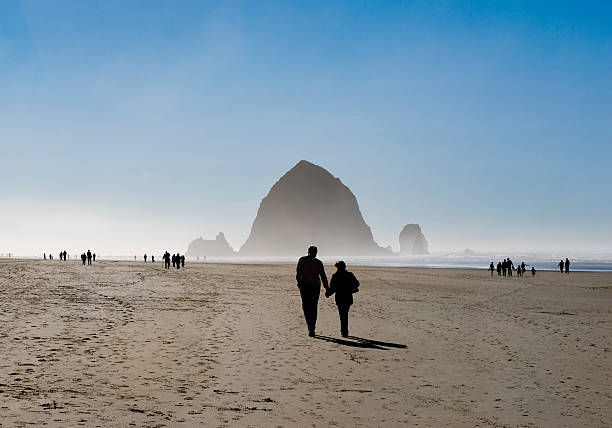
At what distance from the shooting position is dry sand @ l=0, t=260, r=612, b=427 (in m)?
6.52

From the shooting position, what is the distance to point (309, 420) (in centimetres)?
625

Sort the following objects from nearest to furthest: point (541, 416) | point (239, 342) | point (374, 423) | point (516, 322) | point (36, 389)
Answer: point (374, 423), point (541, 416), point (36, 389), point (239, 342), point (516, 322)

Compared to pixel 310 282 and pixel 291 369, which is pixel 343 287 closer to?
pixel 310 282

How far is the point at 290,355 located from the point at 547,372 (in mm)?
4736

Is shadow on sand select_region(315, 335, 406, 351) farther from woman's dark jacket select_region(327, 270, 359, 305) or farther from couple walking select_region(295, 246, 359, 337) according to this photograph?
woman's dark jacket select_region(327, 270, 359, 305)

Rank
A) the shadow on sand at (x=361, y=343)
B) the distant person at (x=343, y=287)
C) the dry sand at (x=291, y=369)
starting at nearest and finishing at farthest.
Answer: the dry sand at (x=291, y=369)
the shadow on sand at (x=361, y=343)
the distant person at (x=343, y=287)

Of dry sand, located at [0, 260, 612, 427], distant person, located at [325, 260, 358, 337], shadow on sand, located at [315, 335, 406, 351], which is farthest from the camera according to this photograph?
distant person, located at [325, 260, 358, 337]

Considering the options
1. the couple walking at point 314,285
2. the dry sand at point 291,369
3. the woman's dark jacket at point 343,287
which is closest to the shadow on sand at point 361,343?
the dry sand at point 291,369

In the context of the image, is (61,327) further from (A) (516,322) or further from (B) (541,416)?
(A) (516,322)

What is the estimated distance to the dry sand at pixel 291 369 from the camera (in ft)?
21.4

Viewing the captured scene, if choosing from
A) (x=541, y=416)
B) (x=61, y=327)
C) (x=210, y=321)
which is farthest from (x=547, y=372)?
(x=61, y=327)

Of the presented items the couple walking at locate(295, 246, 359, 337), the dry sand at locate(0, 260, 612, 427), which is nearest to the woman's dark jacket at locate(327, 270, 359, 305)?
the couple walking at locate(295, 246, 359, 337)

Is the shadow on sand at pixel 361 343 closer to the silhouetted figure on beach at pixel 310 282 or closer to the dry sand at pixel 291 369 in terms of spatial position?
the dry sand at pixel 291 369

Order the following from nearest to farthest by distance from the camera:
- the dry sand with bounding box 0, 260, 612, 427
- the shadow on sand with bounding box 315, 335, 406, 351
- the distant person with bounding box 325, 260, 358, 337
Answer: the dry sand with bounding box 0, 260, 612, 427 < the shadow on sand with bounding box 315, 335, 406, 351 < the distant person with bounding box 325, 260, 358, 337
